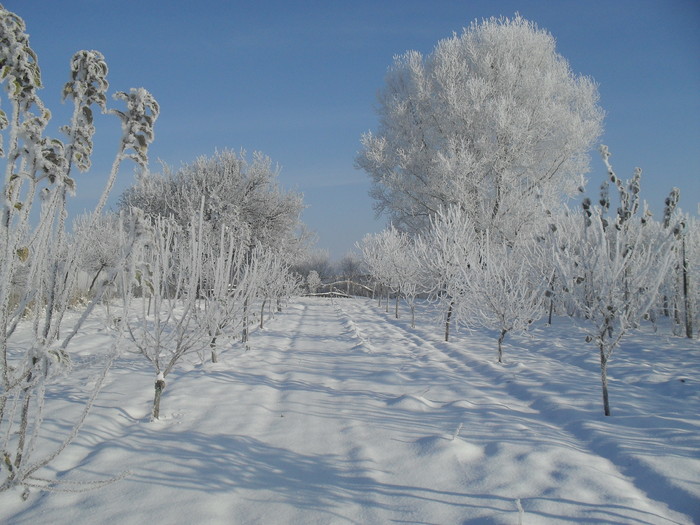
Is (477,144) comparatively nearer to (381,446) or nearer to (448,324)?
(448,324)

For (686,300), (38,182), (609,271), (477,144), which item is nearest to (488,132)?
(477,144)

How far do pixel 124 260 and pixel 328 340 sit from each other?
7715 millimetres

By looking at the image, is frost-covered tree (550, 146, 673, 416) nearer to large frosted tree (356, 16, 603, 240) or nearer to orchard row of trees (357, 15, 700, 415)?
orchard row of trees (357, 15, 700, 415)

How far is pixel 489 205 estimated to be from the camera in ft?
49.6

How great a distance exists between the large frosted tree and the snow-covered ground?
931 centimetres

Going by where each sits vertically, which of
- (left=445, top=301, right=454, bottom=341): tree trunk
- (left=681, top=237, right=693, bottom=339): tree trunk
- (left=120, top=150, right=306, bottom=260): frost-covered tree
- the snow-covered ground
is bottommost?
the snow-covered ground

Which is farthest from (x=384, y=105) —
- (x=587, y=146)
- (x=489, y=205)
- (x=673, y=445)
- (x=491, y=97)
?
(x=673, y=445)

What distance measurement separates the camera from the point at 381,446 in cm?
363

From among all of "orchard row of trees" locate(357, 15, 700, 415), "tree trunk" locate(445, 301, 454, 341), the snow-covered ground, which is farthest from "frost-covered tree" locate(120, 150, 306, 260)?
the snow-covered ground

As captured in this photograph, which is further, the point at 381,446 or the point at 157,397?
the point at 157,397

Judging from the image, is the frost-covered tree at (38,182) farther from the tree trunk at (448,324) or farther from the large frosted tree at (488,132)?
the large frosted tree at (488,132)

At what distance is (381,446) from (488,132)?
14239mm

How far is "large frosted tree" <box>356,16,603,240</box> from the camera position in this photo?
15.0 metres

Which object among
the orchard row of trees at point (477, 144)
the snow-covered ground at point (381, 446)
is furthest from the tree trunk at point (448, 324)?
the snow-covered ground at point (381, 446)
